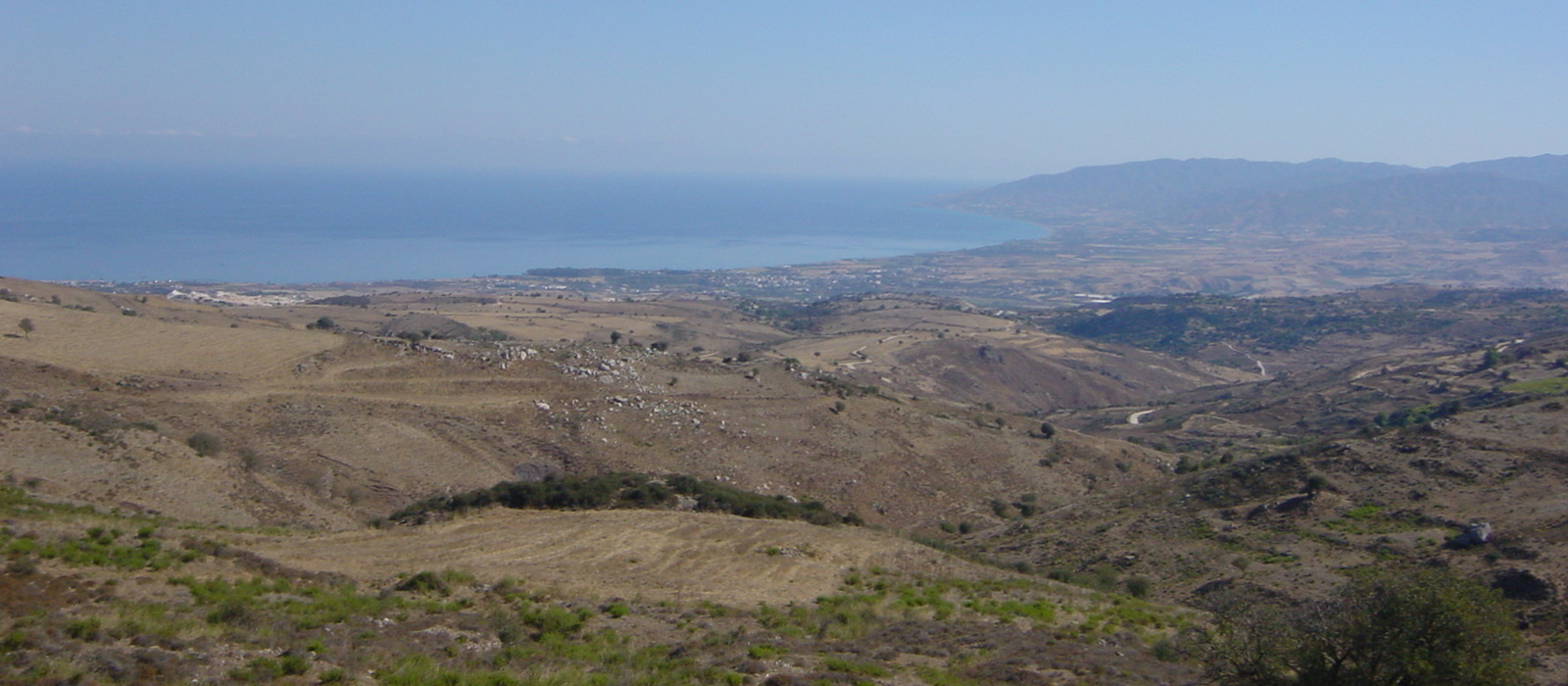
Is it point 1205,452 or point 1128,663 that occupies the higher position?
point 1128,663

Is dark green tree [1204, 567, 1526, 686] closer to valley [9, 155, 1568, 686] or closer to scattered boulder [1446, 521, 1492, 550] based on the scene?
valley [9, 155, 1568, 686]

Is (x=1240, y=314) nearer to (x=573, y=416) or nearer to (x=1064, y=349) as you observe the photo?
(x=1064, y=349)

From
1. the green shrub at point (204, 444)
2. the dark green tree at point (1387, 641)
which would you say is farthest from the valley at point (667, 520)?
the green shrub at point (204, 444)

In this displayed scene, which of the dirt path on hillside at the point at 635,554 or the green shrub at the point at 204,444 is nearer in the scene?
the dirt path on hillside at the point at 635,554

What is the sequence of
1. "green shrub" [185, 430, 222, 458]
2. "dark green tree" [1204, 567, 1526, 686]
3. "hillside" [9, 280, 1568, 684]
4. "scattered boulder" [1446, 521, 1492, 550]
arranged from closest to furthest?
1. "dark green tree" [1204, 567, 1526, 686]
2. "hillside" [9, 280, 1568, 684]
3. "scattered boulder" [1446, 521, 1492, 550]
4. "green shrub" [185, 430, 222, 458]

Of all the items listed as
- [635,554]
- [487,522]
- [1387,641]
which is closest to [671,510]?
[487,522]

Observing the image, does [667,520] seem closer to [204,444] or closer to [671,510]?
A: [671,510]

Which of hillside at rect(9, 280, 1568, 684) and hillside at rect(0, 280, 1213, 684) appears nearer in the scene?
hillside at rect(0, 280, 1213, 684)

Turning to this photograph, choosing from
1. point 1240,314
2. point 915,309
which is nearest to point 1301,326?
point 1240,314

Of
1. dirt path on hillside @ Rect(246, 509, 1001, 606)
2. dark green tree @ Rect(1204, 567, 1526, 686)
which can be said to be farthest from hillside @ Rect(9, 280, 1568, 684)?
dark green tree @ Rect(1204, 567, 1526, 686)

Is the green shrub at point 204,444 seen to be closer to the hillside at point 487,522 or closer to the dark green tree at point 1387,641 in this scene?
the hillside at point 487,522

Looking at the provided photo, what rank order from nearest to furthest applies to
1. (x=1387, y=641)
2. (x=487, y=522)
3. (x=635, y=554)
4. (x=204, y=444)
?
1. (x=1387, y=641)
2. (x=635, y=554)
3. (x=487, y=522)
4. (x=204, y=444)
